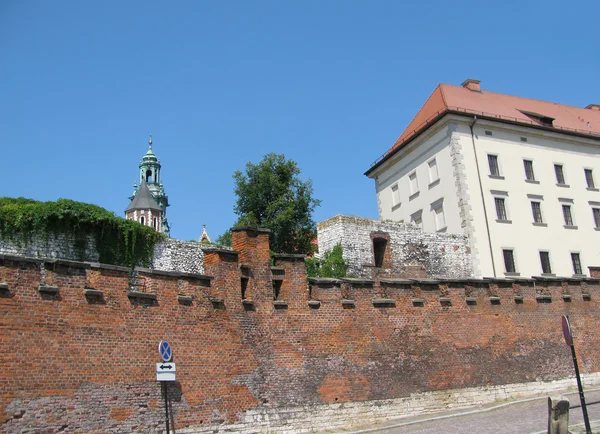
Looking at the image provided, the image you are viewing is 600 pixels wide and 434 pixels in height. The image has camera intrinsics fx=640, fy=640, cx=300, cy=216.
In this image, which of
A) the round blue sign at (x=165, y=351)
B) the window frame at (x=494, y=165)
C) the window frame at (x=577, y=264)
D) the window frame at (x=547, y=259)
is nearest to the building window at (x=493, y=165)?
the window frame at (x=494, y=165)

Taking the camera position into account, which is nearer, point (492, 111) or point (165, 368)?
point (165, 368)

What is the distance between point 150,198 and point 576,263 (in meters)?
60.4

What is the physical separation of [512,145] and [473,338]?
2041 centimetres

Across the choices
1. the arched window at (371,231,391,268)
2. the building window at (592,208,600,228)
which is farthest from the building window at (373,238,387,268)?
the building window at (592,208,600,228)

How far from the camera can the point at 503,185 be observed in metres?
35.0

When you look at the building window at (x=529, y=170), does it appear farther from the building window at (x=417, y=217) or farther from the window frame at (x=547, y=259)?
the building window at (x=417, y=217)

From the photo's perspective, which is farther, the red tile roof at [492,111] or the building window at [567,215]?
the building window at [567,215]

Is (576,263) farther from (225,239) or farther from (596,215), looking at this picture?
(225,239)

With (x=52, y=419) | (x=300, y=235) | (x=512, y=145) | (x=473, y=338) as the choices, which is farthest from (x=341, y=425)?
(x=512, y=145)

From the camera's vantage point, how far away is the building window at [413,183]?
37.4m

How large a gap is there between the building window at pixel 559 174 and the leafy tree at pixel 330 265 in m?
15.7

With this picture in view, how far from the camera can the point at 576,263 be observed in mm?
35844

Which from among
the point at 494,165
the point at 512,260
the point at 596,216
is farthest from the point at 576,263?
the point at 494,165

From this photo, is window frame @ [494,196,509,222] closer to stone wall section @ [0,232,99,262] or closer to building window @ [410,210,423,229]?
building window @ [410,210,423,229]
